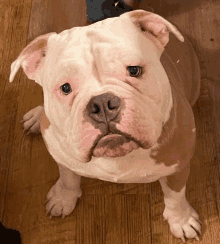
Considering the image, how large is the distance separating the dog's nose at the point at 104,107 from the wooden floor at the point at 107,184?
3.07 ft

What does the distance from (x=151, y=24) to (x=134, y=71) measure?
0.63 feet

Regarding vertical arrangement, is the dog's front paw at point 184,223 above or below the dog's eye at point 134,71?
below

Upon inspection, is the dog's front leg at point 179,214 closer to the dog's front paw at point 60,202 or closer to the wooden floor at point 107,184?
the wooden floor at point 107,184

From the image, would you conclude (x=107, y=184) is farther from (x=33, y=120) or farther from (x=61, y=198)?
(x=33, y=120)

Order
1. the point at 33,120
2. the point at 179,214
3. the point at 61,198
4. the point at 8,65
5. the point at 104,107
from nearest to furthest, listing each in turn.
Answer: the point at 104,107, the point at 179,214, the point at 61,198, the point at 33,120, the point at 8,65

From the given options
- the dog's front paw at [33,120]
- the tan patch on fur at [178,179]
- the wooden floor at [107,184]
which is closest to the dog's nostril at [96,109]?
the tan patch on fur at [178,179]

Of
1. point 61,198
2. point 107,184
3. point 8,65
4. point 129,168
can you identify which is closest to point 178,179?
point 129,168

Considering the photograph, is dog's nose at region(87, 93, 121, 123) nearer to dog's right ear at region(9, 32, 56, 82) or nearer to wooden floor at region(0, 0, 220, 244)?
dog's right ear at region(9, 32, 56, 82)

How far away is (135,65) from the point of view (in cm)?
103

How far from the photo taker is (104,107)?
0.97 meters

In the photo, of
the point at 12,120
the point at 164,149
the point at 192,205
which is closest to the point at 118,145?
the point at 164,149

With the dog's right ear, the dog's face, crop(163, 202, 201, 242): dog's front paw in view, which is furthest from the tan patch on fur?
the dog's right ear

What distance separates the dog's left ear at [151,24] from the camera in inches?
43.4

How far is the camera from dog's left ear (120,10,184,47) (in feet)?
3.62
